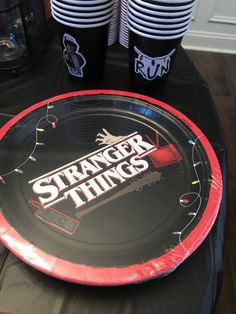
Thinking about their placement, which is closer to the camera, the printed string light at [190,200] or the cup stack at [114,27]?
the printed string light at [190,200]

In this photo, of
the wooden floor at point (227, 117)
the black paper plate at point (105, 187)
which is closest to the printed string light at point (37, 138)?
the black paper plate at point (105, 187)

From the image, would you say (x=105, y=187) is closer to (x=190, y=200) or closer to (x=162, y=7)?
(x=190, y=200)

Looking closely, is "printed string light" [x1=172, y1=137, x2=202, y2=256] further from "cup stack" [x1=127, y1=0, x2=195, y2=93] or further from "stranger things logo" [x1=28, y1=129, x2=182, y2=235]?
"cup stack" [x1=127, y1=0, x2=195, y2=93]

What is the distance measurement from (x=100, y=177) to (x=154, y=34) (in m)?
0.30

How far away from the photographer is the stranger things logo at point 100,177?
488 millimetres

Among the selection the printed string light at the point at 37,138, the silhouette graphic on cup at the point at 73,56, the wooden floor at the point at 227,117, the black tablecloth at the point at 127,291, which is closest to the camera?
the black tablecloth at the point at 127,291

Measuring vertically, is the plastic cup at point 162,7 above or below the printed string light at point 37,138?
above

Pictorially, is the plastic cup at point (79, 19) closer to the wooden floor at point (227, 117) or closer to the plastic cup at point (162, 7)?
the plastic cup at point (162, 7)

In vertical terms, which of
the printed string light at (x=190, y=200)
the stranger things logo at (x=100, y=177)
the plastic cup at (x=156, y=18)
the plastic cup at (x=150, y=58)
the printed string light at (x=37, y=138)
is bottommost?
the printed string light at (x=190, y=200)

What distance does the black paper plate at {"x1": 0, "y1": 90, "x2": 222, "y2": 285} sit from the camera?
16.9 inches

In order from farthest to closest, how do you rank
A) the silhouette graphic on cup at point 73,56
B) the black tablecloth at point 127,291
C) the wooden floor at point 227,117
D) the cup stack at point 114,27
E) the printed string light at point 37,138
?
the wooden floor at point 227,117 < the cup stack at point 114,27 < the silhouette graphic on cup at point 73,56 < the printed string light at point 37,138 < the black tablecloth at point 127,291

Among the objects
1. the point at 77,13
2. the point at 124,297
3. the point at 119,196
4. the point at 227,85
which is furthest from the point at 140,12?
the point at 227,85

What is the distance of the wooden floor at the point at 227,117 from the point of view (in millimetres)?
992

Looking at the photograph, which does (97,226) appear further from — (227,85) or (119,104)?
(227,85)
